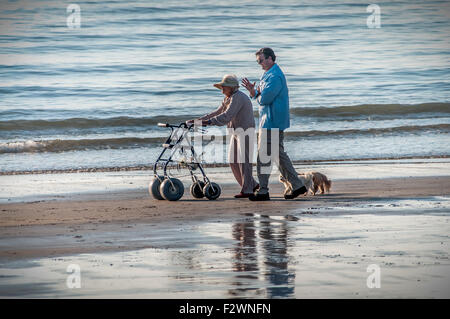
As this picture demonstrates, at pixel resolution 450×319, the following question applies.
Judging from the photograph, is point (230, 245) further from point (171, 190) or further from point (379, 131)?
point (379, 131)

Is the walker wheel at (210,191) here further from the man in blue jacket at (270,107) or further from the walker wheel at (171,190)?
the man in blue jacket at (270,107)

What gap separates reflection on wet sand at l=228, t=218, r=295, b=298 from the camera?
6047mm

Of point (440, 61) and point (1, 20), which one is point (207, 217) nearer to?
point (440, 61)

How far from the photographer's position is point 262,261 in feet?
23.1

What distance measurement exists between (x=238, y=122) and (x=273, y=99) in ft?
2.31

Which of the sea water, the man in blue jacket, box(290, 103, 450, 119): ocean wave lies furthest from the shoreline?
box(290, 103, 450, 119): ocean wave

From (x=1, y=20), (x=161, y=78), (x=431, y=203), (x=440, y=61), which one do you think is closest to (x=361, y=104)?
(x=161, y=78)

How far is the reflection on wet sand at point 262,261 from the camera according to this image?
6.05 metres

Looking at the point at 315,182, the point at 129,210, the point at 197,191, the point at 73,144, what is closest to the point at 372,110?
the point at 73,144

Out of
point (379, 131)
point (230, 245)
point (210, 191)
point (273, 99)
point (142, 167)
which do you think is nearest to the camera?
point (230, 245)

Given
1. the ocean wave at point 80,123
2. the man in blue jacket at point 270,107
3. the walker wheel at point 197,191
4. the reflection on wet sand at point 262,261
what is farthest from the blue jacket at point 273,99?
the ocean wave at point 80,123

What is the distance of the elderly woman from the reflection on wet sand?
2.18 metres

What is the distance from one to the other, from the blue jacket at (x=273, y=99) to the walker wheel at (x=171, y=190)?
141 cm
